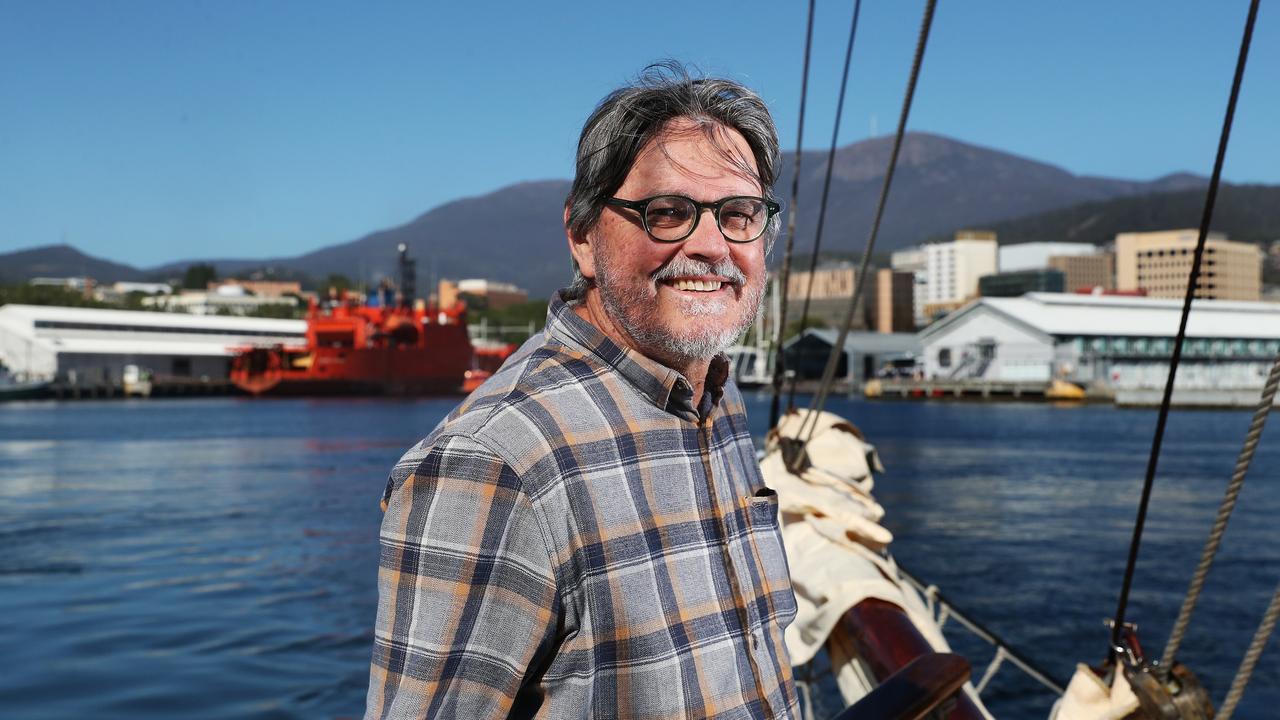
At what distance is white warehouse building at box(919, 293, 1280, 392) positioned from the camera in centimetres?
5056

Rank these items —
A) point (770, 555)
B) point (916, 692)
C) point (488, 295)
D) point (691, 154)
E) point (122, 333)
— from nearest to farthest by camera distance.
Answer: point (691, 154) → point (770, 555) → point (916, 692) → point (122, 333) → point (488, 295)

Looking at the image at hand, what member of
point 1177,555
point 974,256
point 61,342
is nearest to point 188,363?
point 61,342

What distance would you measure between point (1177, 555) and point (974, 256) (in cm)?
15756

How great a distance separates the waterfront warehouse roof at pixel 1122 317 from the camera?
168ft

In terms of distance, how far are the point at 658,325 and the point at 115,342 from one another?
6812 centimetres

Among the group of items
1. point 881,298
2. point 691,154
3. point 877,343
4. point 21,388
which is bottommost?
point 21,388

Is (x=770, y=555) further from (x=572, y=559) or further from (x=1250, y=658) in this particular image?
(x=1250, y=658)

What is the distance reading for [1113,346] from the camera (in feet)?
167

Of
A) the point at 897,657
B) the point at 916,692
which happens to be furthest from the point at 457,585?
the point at 897,657

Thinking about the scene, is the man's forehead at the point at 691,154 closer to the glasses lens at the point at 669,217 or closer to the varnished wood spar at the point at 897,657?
the glasses lens at the point at 669,217

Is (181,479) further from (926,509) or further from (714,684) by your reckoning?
(714,684)

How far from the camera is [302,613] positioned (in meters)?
9.42

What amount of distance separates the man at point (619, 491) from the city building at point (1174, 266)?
405 ft

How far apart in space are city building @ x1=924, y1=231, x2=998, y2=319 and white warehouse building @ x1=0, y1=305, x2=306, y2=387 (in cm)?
11212
